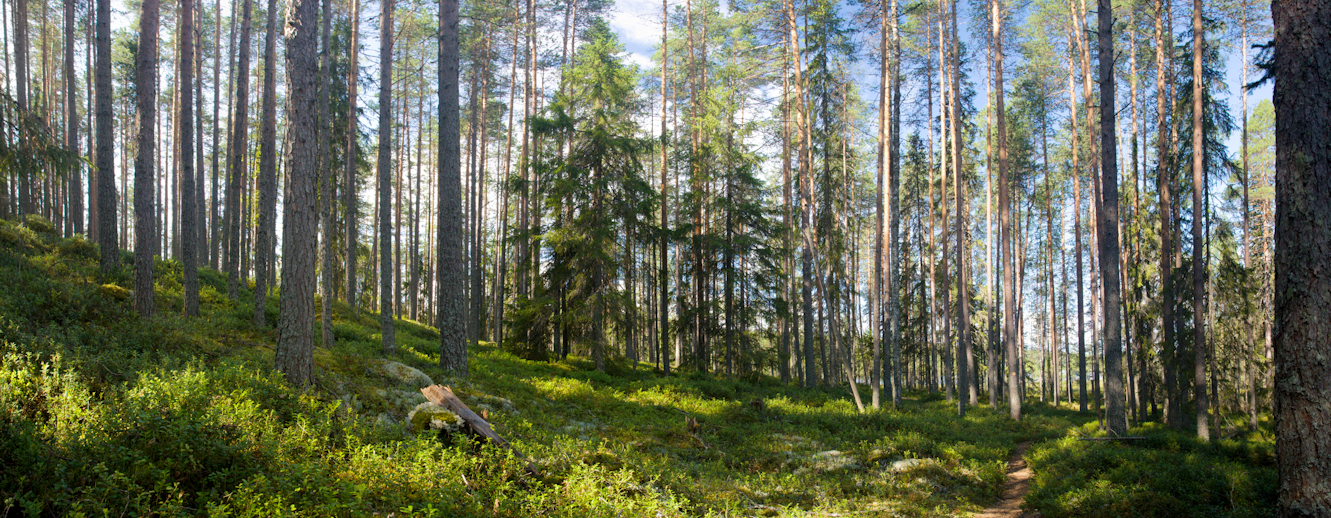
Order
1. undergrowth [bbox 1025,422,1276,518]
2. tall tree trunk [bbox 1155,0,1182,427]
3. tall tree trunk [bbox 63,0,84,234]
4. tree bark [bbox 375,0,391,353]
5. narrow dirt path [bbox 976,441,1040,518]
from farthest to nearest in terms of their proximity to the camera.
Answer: tall tree trunk [bbox 63,0,84,234] < tall tree trunk [bbox 1155,0,1182,427] < tree bark [bbox 375,0,391,353] < narrow dirt path [bbox 976,441,1040,518] < undergrowth [bbox 1025,422,1276,518]

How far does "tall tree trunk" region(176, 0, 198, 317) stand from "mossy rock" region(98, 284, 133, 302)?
0.87 metres

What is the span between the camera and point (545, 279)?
709 inches

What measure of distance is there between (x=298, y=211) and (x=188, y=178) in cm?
690

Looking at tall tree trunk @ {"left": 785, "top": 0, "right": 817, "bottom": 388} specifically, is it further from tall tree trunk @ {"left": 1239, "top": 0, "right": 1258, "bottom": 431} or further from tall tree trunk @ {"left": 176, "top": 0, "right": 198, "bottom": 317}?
tall tree trunk @ {"left": 176, "top": 0, "right": 198, "bottom": 317}

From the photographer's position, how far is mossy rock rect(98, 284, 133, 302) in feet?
32.6

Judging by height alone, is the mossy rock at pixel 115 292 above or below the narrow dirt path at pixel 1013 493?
above

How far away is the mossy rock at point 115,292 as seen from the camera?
992 centimetres

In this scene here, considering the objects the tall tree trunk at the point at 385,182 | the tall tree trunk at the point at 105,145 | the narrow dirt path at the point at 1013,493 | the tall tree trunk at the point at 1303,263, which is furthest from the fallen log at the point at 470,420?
the tall tree trunk at the point at 105,145

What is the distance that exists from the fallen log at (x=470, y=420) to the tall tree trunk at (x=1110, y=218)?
12256 millimetres

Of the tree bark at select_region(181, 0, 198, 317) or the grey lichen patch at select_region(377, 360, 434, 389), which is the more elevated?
the tree bark at select_region(181, 0, 198, 317)

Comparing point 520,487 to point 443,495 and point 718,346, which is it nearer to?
point 443,495

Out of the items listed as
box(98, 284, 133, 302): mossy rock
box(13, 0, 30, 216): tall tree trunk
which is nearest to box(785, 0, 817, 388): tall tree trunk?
box(98, 284, 133, 302): mossy rock

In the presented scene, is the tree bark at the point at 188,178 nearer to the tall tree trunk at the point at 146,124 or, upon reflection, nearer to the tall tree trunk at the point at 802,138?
the tall tree trunk at the point at 146,124

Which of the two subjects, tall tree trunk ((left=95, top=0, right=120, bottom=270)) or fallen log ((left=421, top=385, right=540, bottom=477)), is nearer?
fallen log ((left=421, top=385, right=540, bottom=477))
